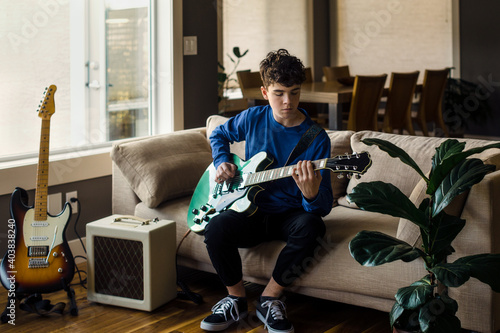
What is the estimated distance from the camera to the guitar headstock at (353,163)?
7.34 ft

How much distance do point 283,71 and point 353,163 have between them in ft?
1.67

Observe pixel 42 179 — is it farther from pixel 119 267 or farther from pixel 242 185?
pixel 242 185

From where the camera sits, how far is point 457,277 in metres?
1.94

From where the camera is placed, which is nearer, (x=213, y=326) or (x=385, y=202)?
(x=385, y=202)

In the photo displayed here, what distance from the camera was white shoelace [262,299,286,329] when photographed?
245 centimetres

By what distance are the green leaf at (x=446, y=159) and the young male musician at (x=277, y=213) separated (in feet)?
1.49

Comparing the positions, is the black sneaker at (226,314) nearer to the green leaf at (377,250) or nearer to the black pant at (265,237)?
the black pant at (265,237)

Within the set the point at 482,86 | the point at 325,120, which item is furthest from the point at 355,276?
the point at 482,86

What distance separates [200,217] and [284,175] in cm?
53

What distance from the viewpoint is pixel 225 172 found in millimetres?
2629

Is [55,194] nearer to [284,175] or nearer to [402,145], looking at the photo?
[284,175]

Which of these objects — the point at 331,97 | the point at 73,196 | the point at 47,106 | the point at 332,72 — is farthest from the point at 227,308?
the point at 332,72

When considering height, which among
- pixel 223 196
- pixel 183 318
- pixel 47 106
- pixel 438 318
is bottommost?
pixel 183 318

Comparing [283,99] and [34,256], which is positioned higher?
[283,99]
